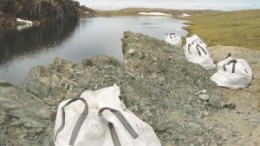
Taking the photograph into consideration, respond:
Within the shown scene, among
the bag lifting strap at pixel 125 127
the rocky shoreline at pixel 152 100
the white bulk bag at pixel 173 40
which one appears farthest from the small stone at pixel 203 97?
the white bulk bag at pixel 173 40

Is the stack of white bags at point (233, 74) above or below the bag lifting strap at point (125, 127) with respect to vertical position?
below

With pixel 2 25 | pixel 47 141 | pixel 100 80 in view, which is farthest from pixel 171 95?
pixel 2 25

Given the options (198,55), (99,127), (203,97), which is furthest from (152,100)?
(198,55)

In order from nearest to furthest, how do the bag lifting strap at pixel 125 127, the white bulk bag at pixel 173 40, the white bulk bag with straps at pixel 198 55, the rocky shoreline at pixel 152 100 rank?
the bag lifting strap at pixel 125 127
the rocky shoreline at pixel 152 100
the white bulk bag with straps at pixel 198 55
the white bulk bag at pixel 173 40

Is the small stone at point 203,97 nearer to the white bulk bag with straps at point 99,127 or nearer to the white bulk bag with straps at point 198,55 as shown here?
the white bulk bag with straps at point 198,55

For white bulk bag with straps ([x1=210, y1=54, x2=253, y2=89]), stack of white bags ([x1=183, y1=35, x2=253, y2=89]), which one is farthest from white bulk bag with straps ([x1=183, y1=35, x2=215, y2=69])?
white bulk bag with straps ([x1=210, y1=54, x2=253, y2=89])

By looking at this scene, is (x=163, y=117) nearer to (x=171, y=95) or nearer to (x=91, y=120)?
(x=171, y=95)
